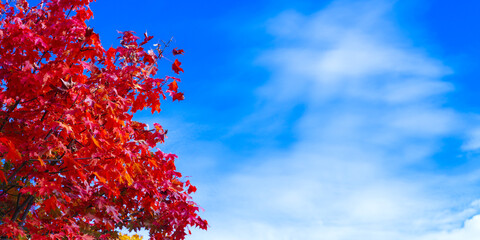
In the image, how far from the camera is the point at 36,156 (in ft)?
22.1

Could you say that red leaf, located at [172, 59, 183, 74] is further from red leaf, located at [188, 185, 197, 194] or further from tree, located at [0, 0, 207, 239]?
red leaf, located at [188, 185, 197, 194]

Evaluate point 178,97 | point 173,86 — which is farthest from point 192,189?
point 173,86

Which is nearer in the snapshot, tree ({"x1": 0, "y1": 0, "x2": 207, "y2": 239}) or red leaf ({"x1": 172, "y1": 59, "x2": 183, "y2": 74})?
tree ({"x1": 0, "y1": 0, "x2": 207, "y2": 239})

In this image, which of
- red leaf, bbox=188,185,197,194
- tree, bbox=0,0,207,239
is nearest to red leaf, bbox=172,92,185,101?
tree, bbox=0,0,207,239

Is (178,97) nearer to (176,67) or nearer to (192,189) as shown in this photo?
(176,67)

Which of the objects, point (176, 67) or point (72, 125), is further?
point (176, 67)

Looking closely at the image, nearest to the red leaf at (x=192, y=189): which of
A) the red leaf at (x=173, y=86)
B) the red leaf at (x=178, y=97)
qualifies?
the red leaf at (x=178, y=97)

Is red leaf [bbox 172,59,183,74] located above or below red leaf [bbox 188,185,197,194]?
above

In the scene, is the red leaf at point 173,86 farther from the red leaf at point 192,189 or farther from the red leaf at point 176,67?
the red leaf at point 192,189

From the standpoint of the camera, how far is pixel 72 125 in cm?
730

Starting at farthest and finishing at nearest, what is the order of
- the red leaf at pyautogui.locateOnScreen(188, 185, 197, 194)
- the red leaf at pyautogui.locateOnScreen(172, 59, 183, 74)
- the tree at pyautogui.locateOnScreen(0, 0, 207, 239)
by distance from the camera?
the red leaf at pyautogui.locateOnScreen(188, 185, 197, 194) → the red leaf at pyautogui.locateOnScreen(172, 59, 183, 74) → the tree at pyautogui.locateOnScreen(0, 0, 207, 239)

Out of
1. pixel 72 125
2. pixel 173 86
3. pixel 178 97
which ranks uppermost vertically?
pixel 173 86

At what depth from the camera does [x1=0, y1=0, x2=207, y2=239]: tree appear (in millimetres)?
6797

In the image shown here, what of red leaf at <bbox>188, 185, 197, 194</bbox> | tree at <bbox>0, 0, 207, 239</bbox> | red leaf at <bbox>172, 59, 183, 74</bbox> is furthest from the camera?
red leaf at <bbox>188, 185, 197, 194</bbox>
